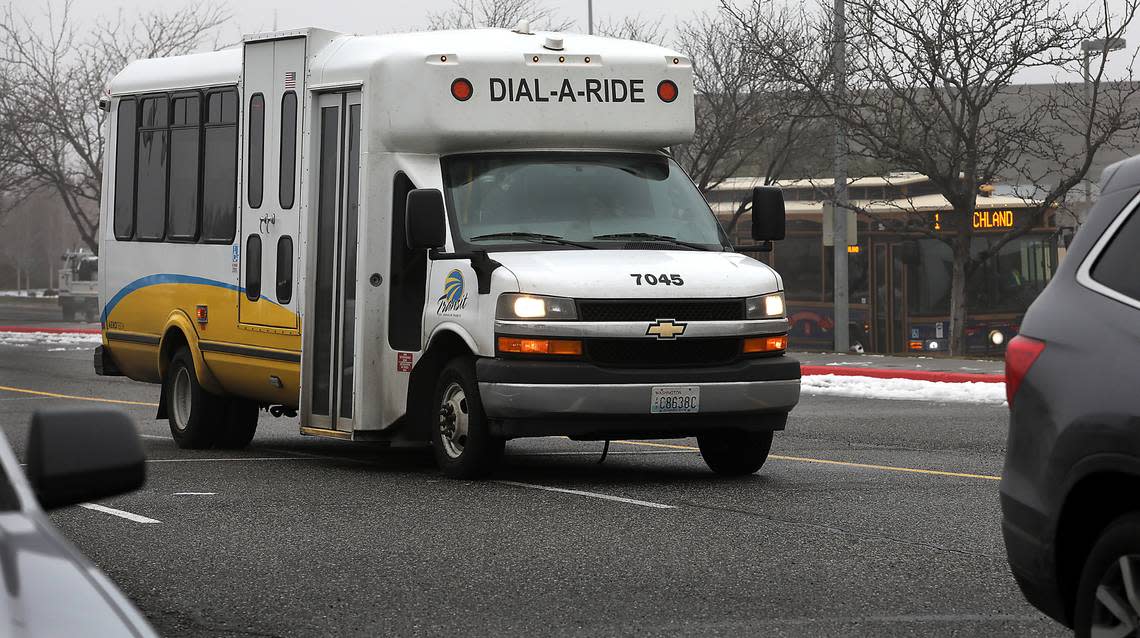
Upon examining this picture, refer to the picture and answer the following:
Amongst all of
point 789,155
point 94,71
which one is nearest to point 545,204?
point 789,155

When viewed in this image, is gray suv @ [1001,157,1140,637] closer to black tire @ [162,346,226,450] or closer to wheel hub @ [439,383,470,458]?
wheel hub @ [439,383,470,458]

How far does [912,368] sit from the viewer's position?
2439 centimetres

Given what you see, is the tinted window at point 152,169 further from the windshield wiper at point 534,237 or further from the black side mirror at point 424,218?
the windshield wiper at point 534,237

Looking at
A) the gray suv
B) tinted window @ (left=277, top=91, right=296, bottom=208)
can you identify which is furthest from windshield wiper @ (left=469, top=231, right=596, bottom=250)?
the gray suv

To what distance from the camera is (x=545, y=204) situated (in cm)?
1200

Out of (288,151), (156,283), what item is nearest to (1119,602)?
(288,151)

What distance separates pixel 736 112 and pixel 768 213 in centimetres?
2388

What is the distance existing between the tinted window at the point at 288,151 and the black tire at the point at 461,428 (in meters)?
2.19

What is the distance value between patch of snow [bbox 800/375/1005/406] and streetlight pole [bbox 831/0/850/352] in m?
6.91

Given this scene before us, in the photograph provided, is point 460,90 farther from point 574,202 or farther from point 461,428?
point 461,428

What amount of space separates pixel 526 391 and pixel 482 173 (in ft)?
5.94

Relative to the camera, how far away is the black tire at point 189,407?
1448 cm

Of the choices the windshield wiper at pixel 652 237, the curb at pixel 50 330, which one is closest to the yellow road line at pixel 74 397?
the windshield wiper at pixel 652 237

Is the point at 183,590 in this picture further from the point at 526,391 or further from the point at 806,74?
the point at 806,74
